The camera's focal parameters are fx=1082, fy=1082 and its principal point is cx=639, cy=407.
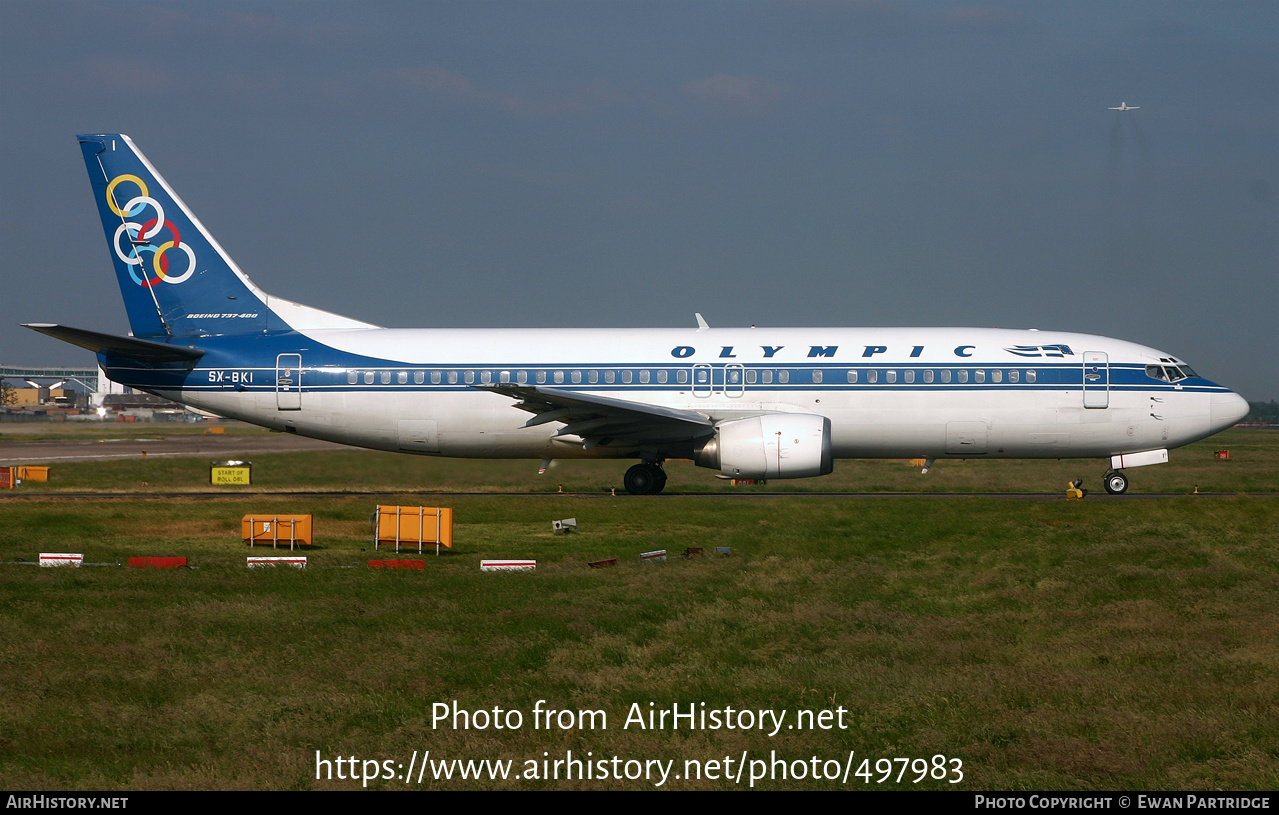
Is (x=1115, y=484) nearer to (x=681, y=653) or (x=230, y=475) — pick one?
(x=681, y=653)

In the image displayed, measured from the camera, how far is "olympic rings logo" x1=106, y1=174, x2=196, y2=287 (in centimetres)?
2786

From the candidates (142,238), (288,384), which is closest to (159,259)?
(142,238)

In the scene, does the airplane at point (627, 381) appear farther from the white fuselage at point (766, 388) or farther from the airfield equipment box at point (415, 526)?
the airfield equipment box at point (415, 526)

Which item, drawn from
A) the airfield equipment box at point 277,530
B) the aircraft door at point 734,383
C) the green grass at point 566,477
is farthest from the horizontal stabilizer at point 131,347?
the aircraft door at point 734,383

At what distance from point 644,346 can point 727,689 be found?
61.1ft

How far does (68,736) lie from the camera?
7.96m

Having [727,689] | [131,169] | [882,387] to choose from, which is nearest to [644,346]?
[882,387]

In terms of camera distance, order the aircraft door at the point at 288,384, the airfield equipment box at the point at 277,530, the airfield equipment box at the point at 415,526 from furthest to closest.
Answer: the aircraft door at the point at 288,384 < the airfield equipment box at the point at 277,530 < the airfield equipment box at the point at 415,526

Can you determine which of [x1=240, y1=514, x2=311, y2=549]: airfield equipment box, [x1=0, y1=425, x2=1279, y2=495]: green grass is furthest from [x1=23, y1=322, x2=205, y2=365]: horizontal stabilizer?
[x1=240, y1=514, x2=311, y2=549]: airfield equipment box

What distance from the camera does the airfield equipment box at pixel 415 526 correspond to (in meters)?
17.6

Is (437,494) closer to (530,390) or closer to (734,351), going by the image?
(530,390)

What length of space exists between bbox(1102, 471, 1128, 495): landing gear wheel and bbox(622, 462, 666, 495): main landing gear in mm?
11186

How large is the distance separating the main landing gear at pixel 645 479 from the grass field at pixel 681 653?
7.07 meters

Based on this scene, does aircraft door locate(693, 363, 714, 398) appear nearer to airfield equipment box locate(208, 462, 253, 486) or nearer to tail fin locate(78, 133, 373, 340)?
tail fin locate(78, 133, 373, 340)
